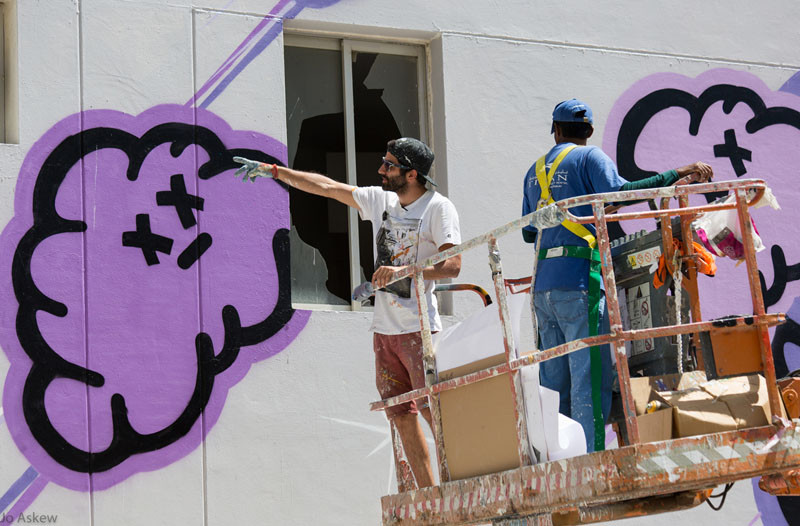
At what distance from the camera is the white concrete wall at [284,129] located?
7.34 m

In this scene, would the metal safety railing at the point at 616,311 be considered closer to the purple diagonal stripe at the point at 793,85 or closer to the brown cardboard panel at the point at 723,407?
the brown cardboard panel at the point at 723,407

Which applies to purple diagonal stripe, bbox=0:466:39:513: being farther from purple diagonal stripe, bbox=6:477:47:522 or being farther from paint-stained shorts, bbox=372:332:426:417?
paint-stained shorts, bbox=372:332:426:417

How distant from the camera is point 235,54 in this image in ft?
26.6

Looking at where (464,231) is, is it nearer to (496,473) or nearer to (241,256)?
(241,256)

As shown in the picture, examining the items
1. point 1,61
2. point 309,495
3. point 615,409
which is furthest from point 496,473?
point 1,61

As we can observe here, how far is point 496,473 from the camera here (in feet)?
16.9

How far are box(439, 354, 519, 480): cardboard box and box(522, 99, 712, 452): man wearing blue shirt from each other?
2.10ft

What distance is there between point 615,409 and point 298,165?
3.42 meters

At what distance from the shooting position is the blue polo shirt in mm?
5945

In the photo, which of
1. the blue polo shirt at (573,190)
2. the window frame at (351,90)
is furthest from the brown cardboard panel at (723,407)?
the window frame at (351,90)

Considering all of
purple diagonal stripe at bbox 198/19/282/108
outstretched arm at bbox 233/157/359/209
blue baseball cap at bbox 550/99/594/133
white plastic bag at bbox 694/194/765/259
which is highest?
purple diagonal stripe at bbox 198/19/282/108

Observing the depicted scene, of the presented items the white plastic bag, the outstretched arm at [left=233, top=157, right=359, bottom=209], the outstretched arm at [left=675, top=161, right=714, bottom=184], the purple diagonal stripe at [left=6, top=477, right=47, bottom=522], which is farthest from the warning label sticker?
the purple diagonal stripe at [left=6, top=477, right=47, bottom=522]

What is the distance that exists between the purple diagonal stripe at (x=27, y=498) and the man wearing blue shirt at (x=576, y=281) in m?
3.05

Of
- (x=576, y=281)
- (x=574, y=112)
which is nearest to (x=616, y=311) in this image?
(x=576, y=281)
